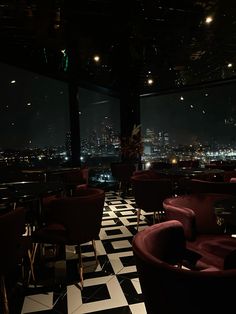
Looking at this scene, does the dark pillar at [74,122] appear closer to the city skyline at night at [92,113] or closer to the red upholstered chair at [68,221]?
the city skyline at night at [92,113]

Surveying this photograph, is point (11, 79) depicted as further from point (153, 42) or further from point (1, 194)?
point (1, 194)

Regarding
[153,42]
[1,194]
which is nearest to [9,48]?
[153,42]

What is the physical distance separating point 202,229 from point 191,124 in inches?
263

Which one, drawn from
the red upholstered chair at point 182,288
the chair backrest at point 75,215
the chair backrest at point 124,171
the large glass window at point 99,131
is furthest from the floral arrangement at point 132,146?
the red upholstered chair at point 182,288

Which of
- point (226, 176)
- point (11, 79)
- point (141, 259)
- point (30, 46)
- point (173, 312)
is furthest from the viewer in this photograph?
point (11, 79)

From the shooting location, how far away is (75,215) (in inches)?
101

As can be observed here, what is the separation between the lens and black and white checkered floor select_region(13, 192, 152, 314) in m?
2.27

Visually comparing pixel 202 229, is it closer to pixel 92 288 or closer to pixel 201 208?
pixel 201 208

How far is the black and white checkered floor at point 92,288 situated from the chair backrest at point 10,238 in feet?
1.74

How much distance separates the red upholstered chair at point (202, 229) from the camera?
2016 millimetres

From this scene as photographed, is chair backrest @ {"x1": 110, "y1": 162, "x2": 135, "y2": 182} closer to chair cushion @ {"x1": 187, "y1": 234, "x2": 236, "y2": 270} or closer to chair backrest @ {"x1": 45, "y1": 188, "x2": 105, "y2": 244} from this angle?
chair backrest @ {"x1": 45, "y1": 188, "x2": 105, "y2": 244}

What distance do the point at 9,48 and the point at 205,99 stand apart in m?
5.88

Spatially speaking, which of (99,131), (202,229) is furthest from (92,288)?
(99,131)

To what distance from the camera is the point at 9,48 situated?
17.2 feet
